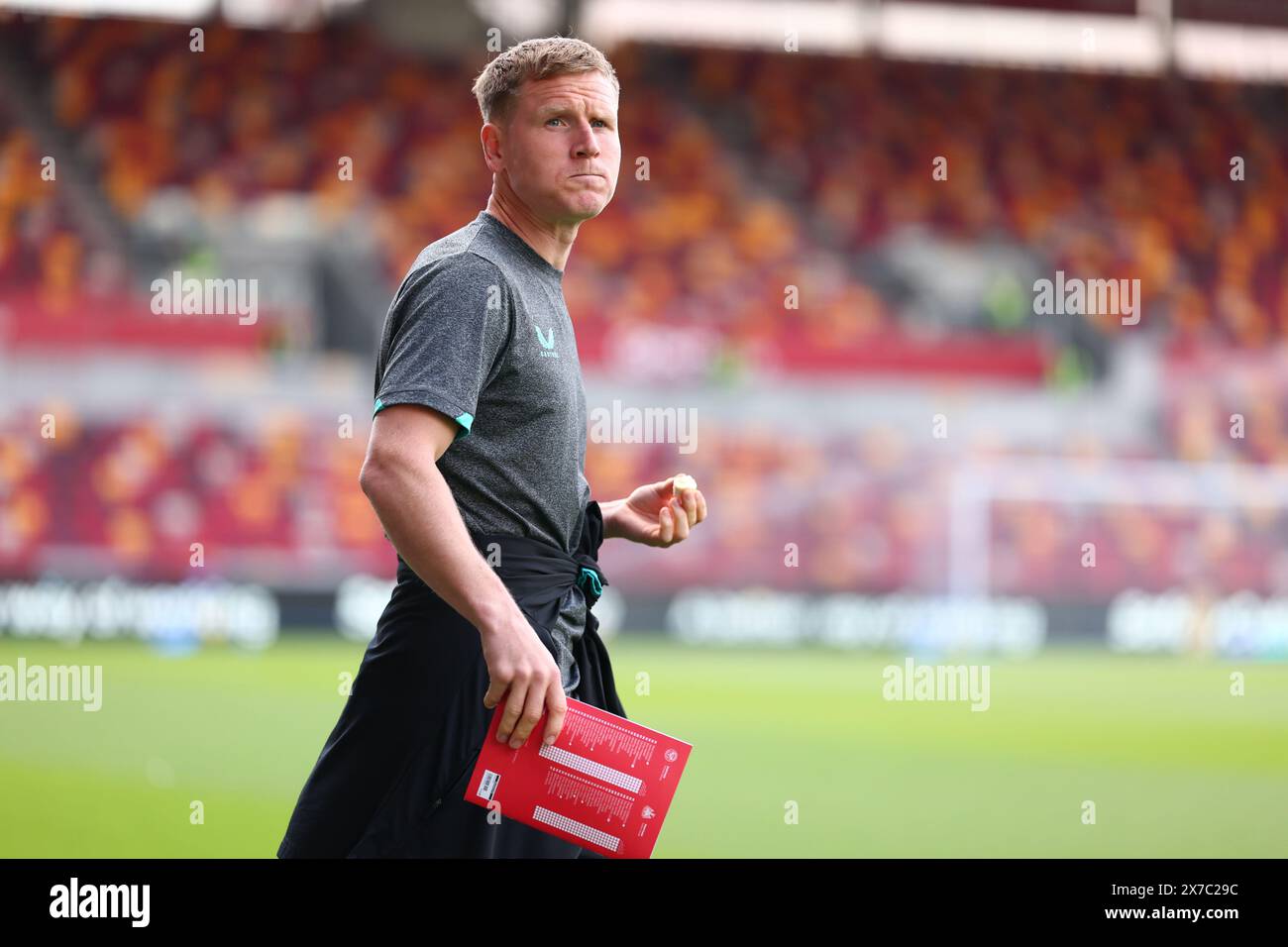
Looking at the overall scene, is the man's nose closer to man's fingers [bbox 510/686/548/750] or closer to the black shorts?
the black shorts

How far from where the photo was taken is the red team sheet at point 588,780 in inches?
88.0

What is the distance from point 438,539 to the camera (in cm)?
215

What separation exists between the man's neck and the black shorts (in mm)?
603

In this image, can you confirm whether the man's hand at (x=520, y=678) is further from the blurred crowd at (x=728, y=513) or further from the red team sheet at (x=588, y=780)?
the blurred crowd at (x=728, y=513)

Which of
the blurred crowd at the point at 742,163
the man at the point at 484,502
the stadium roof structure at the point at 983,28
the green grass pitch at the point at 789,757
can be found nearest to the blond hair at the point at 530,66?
the man at the point at 484,502

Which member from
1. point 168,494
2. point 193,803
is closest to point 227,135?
point 168,494

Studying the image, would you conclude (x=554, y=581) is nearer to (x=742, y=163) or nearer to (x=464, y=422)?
(x=464, y=422)

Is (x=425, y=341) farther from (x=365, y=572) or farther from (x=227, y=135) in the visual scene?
(x=227, y=135)

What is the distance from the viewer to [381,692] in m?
2.36

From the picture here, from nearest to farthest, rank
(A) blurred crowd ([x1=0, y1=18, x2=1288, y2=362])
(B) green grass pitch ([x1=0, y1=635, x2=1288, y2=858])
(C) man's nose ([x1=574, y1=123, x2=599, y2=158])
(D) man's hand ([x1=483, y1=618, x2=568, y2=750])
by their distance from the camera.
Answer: (D) man's hand ([x1=483, y1=618, x2=568, y2=750]) → (C) man's nose ([x1=574, y1=123, x2=599, y2=158]) → (B) green grass pitch ([x1=0, y1=635, x2=1288, y2=858]) → (A) blurred crowd ([x1=0, y1=18, x2=1288, y2=362])

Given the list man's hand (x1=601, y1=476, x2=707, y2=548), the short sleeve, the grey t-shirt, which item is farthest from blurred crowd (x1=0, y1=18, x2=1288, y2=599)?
the short sleeve

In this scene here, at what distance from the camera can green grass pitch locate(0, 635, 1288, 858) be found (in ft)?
19.5

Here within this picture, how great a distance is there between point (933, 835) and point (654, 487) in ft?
12.5

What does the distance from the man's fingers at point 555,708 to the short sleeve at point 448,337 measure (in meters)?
0.40
